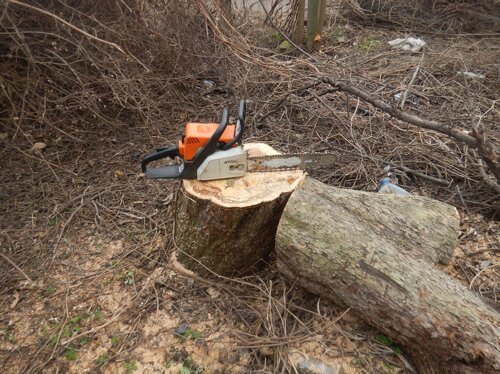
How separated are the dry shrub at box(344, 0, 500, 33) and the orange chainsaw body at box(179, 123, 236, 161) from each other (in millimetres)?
5619

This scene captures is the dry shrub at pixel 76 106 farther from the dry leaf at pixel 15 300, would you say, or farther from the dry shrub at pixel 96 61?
the dry leaf at pixel 15 300

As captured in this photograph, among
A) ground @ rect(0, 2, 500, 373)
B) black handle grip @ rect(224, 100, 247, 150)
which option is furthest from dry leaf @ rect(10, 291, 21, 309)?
black handle grip @ rect(224, 100, 247, 150)

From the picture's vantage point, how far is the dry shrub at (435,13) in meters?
6.19

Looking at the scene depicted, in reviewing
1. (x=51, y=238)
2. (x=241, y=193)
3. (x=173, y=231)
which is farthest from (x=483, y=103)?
(x=51, y=238)

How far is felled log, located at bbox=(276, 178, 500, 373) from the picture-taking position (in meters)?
1.62

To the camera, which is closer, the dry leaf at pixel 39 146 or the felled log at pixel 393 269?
the felled log at pixel 393 269

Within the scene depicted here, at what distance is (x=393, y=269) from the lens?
180 centimetres

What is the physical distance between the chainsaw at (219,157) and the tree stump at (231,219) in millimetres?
54

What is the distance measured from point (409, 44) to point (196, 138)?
482cm

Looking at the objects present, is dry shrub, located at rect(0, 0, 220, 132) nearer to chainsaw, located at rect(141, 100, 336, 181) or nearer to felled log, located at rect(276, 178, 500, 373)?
chainsaw, located at rect(141, 100, 336, 181)

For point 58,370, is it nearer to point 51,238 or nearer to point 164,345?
point 164,345

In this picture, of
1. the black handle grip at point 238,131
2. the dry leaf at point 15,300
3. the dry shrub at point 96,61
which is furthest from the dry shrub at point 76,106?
the black handle grip at point 238,131

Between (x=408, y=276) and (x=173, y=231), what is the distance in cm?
158

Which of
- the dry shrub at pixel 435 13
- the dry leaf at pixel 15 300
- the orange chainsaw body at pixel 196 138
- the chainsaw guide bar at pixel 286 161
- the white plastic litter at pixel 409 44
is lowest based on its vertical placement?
the dry leaf at pixel 15 300
